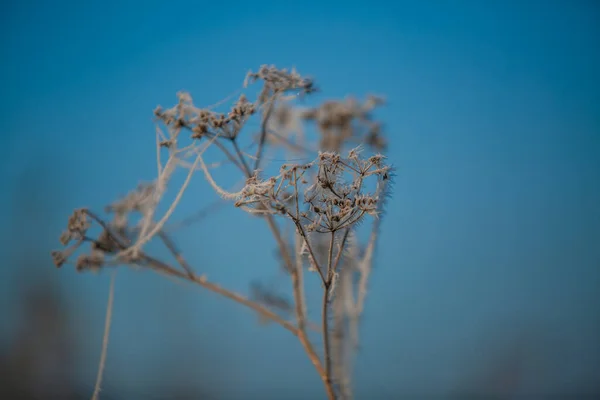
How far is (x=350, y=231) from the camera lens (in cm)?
335

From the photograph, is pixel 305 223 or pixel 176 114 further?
pixel 176 114

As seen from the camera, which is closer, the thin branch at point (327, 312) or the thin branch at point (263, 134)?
the thin branch at point (327, 312)

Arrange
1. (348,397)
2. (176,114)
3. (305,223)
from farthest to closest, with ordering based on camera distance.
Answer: (348,397), (176,114), (305,223)

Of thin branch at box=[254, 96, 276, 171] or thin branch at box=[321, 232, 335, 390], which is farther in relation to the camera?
thin branch at box=[254, 96, 276, 171]

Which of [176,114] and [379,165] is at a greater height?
[176,114]

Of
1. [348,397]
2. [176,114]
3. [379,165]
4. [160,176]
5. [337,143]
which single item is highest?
[337,143]

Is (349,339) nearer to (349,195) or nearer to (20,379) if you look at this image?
(349,195)

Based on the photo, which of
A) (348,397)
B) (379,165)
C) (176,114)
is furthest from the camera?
(348,397)

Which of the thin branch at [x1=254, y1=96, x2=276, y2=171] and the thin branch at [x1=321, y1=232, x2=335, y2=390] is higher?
the thin branch at [x1=254, y1=96, x2=276, y2=171]

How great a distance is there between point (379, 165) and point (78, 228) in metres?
3.25

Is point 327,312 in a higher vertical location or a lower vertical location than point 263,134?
lower

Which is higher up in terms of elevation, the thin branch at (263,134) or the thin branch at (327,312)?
the thin branch at (263,134)

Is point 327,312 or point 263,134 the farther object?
point 263,134

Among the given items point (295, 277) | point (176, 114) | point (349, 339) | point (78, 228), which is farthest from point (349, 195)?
point (349, 339)
